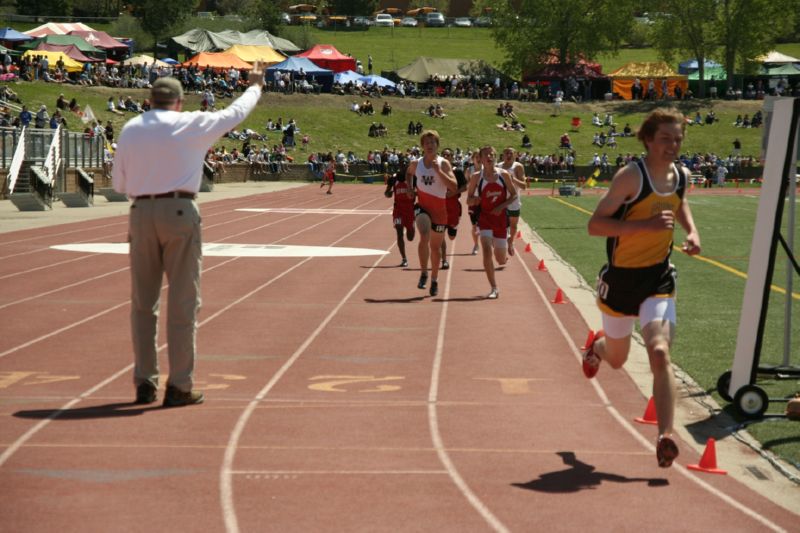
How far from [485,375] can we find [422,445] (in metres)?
2.80

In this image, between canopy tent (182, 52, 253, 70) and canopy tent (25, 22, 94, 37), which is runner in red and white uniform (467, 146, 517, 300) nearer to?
canopy tent (182, 52, 253, 70)

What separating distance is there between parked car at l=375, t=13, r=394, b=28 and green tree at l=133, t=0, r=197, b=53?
121 ft

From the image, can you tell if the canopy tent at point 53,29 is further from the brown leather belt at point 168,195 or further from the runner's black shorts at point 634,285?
the runner's black shorts at point 634,285

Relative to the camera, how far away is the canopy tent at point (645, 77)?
93312mm

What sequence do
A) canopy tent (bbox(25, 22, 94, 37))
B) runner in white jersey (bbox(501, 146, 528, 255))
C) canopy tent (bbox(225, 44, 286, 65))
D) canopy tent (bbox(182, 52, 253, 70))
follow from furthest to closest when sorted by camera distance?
canopy tent (bbox(25, 22, 94, 37))
canopy tent (bbox(225, 44, 286, 65))
canopy tent (bbox(182, 52, 253, 70))
runner in white jersey (bbox(501, 146, 528, 255))

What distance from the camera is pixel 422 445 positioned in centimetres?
752

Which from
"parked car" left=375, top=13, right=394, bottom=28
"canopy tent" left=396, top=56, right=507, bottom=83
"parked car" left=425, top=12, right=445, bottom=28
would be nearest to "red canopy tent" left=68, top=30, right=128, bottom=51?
"canopy tent" left=396, top=56, right=507, bottom=83

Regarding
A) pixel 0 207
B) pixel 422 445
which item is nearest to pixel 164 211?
pixel 422 445

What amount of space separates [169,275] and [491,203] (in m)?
8.41

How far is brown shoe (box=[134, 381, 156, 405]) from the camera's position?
338 inches

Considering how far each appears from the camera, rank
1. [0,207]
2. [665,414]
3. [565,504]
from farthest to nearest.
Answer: [0,207] → [665,414] → [565,504]

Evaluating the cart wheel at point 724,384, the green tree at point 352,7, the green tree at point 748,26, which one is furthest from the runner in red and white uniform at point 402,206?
the green tree at point 352,7

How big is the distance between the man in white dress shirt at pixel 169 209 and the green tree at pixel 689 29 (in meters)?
94.2

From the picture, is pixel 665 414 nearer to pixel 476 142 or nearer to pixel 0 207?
pixel 0 207
